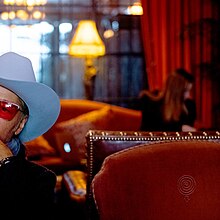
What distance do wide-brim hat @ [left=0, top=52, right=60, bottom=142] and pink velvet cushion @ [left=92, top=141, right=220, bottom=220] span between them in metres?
0.24

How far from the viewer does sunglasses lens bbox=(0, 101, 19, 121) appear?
165 centimetres

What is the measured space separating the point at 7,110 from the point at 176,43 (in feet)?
17.4

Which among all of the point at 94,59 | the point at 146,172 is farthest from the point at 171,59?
the point at 146,172

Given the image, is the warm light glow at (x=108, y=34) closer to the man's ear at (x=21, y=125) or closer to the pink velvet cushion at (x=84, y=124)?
the pink velvet cushion at (x=84, y=124)

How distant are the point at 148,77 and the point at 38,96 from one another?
5.11 meters

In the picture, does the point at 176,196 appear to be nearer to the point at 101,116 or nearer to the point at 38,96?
the point at 38,96

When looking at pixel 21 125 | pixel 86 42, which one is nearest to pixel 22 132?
pixel 21 125

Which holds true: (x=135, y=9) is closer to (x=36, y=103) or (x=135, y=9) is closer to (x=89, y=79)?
(x=89, y=79)

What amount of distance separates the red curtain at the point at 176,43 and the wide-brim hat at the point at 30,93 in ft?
16.2

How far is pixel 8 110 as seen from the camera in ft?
5.46

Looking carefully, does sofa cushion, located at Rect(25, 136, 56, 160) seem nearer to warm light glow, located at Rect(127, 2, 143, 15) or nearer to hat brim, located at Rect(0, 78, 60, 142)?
warm light glow, located at Rect(127, 2, 143, 15)

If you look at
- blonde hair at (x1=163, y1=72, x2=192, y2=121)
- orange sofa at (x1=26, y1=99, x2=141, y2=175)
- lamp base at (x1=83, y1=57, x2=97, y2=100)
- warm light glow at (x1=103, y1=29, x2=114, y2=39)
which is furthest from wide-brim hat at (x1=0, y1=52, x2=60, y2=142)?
warm light glow at (x1=103, y1=29, x2=114, y2=39)

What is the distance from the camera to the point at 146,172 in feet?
5.85

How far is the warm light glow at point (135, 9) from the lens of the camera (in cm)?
684
